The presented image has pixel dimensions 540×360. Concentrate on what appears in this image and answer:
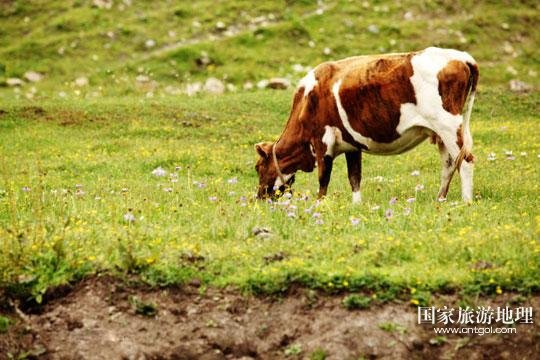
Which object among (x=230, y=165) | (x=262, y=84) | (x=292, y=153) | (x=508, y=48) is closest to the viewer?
(x=292, y=153)

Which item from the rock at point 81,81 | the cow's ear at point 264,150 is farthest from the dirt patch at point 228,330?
the rock at point 81,81

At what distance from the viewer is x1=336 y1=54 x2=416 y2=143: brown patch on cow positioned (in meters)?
11.8

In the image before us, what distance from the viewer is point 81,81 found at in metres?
29.1

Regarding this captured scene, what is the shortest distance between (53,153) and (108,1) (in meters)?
17.1

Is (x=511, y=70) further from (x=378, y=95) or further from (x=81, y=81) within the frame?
(x=378, y=95)

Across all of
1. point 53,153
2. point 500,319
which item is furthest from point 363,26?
point 500,319

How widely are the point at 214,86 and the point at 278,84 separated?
7.78ft

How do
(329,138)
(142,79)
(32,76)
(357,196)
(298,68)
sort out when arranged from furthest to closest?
(298,68) → (32,76) → (142,79) → (357,196) → (329,138)

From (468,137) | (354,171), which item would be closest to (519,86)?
(354,171)

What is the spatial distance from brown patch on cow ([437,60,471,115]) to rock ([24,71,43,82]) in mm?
20941

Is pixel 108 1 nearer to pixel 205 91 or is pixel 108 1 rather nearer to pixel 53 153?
pixel 205 91

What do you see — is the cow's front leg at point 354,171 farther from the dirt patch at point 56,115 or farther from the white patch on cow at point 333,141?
the dirt patch at point 56,115

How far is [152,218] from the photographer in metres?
10.7

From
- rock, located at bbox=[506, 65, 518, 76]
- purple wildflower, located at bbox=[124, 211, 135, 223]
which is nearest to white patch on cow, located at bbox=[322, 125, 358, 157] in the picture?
purple wildflower, located at bbox=[124, 211, 135, 223]
